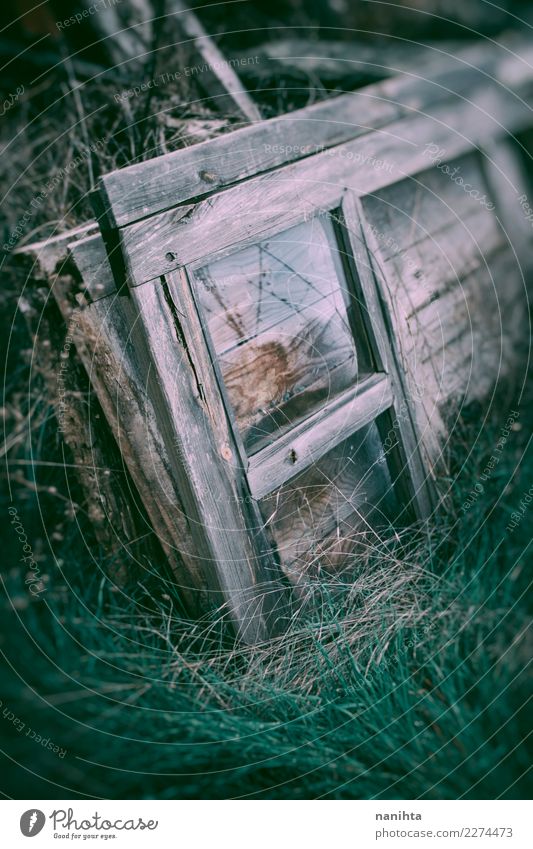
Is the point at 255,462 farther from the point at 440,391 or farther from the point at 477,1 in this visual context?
the point at 477,1

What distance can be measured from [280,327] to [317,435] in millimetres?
327

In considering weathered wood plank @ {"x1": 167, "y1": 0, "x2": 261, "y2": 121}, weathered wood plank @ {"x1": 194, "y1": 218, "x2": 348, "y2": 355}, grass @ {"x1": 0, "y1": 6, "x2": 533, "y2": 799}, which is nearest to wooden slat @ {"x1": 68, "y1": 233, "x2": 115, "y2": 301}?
weathered wood plank @ {"x1": 194, "y1": 218, "x2": 348, "y2": 355}

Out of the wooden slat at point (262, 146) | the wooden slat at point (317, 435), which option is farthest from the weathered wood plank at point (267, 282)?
the wooden slat at point (317, 435)

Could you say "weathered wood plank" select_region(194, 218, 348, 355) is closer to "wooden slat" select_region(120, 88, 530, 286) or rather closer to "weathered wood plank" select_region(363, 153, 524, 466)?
"wooden slat" select_region(120, 88, 530, 286)

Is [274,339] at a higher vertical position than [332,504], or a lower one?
higher

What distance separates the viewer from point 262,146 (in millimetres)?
1397

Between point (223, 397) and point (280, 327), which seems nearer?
point (223, 397)

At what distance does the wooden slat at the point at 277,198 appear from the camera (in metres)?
1.19

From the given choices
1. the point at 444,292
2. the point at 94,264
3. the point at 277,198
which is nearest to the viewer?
the point at 94,264

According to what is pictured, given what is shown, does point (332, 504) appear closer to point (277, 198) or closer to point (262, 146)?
point (277, 198)

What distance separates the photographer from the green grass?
1259mm

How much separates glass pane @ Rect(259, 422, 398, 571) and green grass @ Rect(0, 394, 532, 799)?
10 cm

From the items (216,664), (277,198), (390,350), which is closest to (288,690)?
(216,664)

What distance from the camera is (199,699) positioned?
1399mm
